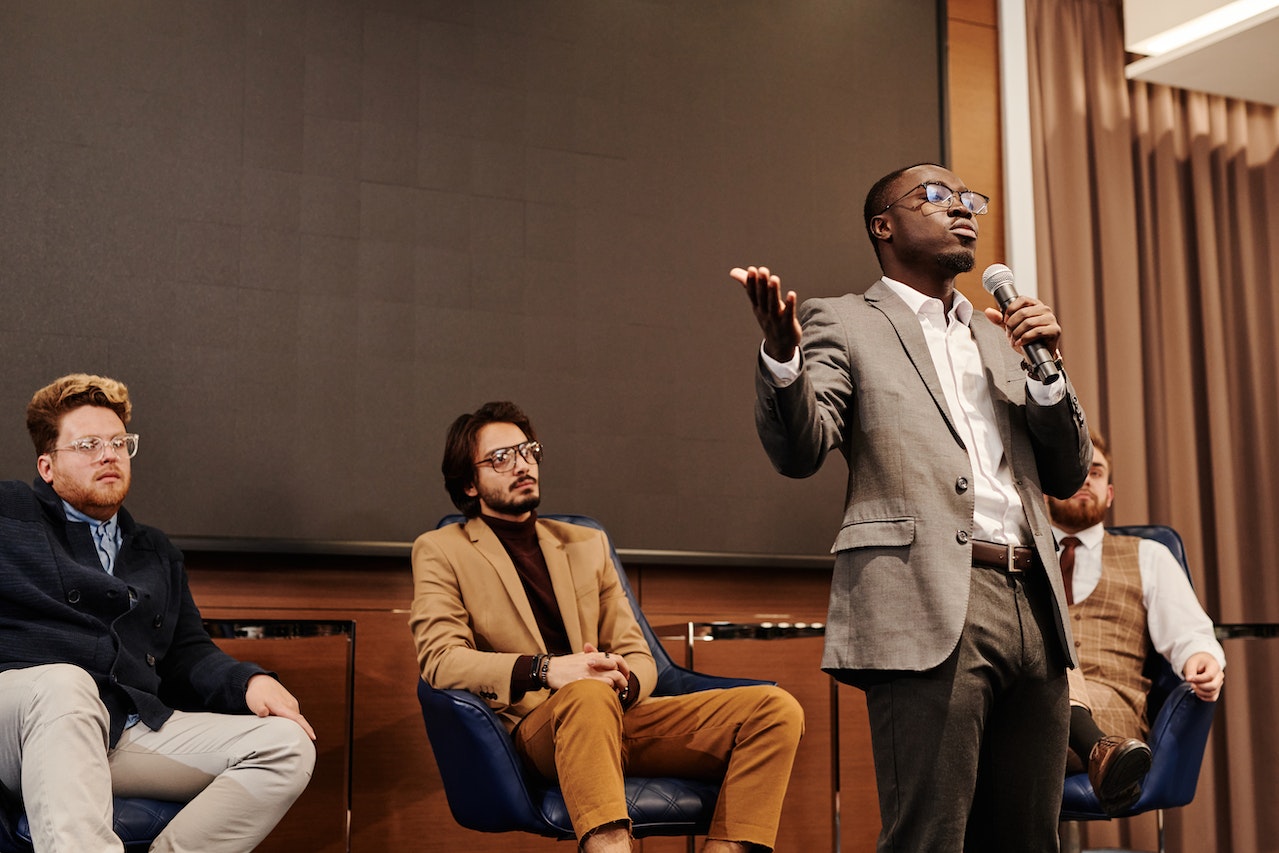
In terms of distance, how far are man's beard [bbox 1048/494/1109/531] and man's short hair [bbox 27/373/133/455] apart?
2376 millimetres

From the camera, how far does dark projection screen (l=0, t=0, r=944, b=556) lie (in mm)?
3082

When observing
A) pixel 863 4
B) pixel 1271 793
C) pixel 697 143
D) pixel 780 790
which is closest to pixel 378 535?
pixel 780 790

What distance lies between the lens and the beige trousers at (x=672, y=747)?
92.1 inches

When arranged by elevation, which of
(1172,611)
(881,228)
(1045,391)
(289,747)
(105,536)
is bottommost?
(289,747)

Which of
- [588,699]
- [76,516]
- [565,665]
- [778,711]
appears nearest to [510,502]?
[565,665]

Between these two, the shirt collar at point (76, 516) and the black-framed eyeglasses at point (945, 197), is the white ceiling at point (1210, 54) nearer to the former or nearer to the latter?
the black-framed eyeglasses at point (945, 197)

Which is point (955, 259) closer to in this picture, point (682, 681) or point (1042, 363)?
point (1042, 363)

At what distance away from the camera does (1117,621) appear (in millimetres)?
3172

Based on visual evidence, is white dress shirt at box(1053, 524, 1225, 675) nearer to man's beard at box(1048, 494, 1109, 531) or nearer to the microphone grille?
man's beard at box(1048, 494, 1109, 531)

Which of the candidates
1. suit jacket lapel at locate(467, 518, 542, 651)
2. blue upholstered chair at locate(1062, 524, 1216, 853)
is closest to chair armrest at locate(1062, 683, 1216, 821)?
blue upholstered chair at locate(1062, 524, 1216, 853)

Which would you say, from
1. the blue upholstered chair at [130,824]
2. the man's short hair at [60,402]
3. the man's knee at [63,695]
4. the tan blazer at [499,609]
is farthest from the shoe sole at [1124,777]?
the man's short hair at [60,402]

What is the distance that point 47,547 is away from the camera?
2.56 m

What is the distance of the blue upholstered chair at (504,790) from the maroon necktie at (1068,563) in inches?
48.9

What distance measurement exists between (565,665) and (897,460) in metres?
1.03
